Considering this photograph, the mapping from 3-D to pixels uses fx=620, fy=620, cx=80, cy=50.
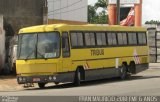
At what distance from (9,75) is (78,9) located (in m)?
17.2

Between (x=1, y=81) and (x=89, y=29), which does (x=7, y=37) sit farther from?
(x=89, y=29)

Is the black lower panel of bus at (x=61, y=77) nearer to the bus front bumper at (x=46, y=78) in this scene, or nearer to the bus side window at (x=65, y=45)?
the bus front bumper at (x=46, y=78)

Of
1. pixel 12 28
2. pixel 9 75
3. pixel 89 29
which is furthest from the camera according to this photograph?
pixel 12 28

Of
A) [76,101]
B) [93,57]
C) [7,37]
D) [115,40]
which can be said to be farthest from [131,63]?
[76,101]

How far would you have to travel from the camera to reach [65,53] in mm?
28938

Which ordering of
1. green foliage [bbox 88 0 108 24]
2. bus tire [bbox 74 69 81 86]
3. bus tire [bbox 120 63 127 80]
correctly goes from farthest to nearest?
green foliage [bbox 88 0 108 24]
bus tire [bbox 120 63 127 80]
bus tire [bbox 74 69 81 86]

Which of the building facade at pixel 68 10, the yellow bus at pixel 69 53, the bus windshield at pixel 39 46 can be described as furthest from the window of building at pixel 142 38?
the building facade at pixel 68 10

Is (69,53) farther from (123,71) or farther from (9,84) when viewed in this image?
(123,71)

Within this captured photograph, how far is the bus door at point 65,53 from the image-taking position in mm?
28781

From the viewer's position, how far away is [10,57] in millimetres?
39031

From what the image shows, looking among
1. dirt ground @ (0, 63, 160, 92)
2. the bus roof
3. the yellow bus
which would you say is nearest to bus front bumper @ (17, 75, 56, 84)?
the yellow bus

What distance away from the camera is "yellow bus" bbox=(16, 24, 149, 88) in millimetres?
28625

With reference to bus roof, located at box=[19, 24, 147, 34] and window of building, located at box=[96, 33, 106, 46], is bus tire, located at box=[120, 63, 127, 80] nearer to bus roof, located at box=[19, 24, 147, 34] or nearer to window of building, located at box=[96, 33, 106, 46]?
bus roof, located at box=[19, 24, 147, 34]

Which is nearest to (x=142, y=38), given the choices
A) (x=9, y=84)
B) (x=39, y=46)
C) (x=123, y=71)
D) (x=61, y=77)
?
(x=123, y=71)
